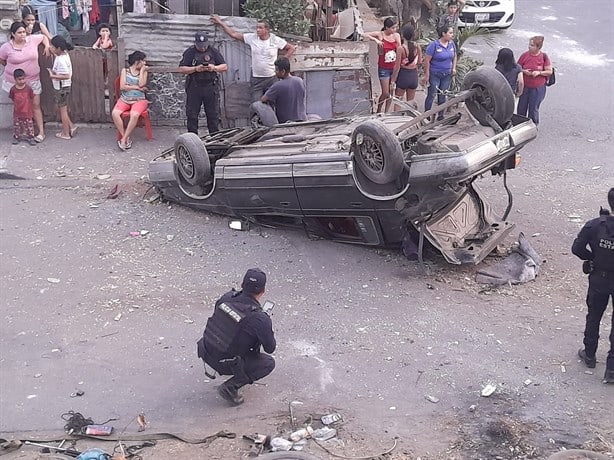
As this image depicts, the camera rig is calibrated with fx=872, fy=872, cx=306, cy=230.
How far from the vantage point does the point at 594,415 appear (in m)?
6.58

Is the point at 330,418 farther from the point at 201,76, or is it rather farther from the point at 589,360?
the point at 201,76

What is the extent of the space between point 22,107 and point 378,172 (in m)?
6.28

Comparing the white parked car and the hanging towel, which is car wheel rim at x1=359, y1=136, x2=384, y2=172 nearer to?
the hanging towel

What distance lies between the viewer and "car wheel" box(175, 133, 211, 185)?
9.61 metres

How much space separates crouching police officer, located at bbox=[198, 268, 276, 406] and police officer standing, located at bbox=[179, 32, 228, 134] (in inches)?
236

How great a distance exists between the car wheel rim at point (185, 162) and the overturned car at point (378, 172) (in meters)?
0.01

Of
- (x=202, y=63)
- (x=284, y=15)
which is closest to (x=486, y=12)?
(x=284, y=15)

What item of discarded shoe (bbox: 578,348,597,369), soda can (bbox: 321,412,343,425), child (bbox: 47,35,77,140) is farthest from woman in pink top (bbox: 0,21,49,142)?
discarded shoe (bbox: 578,348,597,369)

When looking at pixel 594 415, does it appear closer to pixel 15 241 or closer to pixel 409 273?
pixel 409 273

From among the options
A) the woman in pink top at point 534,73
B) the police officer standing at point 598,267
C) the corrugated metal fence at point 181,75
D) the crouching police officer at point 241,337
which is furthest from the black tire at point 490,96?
the corrugated metal fence at point 181,75

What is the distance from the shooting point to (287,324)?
26.0 feet

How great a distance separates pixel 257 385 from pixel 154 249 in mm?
2963

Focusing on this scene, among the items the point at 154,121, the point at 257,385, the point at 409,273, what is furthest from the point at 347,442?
the point at 154,121

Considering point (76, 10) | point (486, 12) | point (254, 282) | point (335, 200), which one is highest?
point (76, 10)
